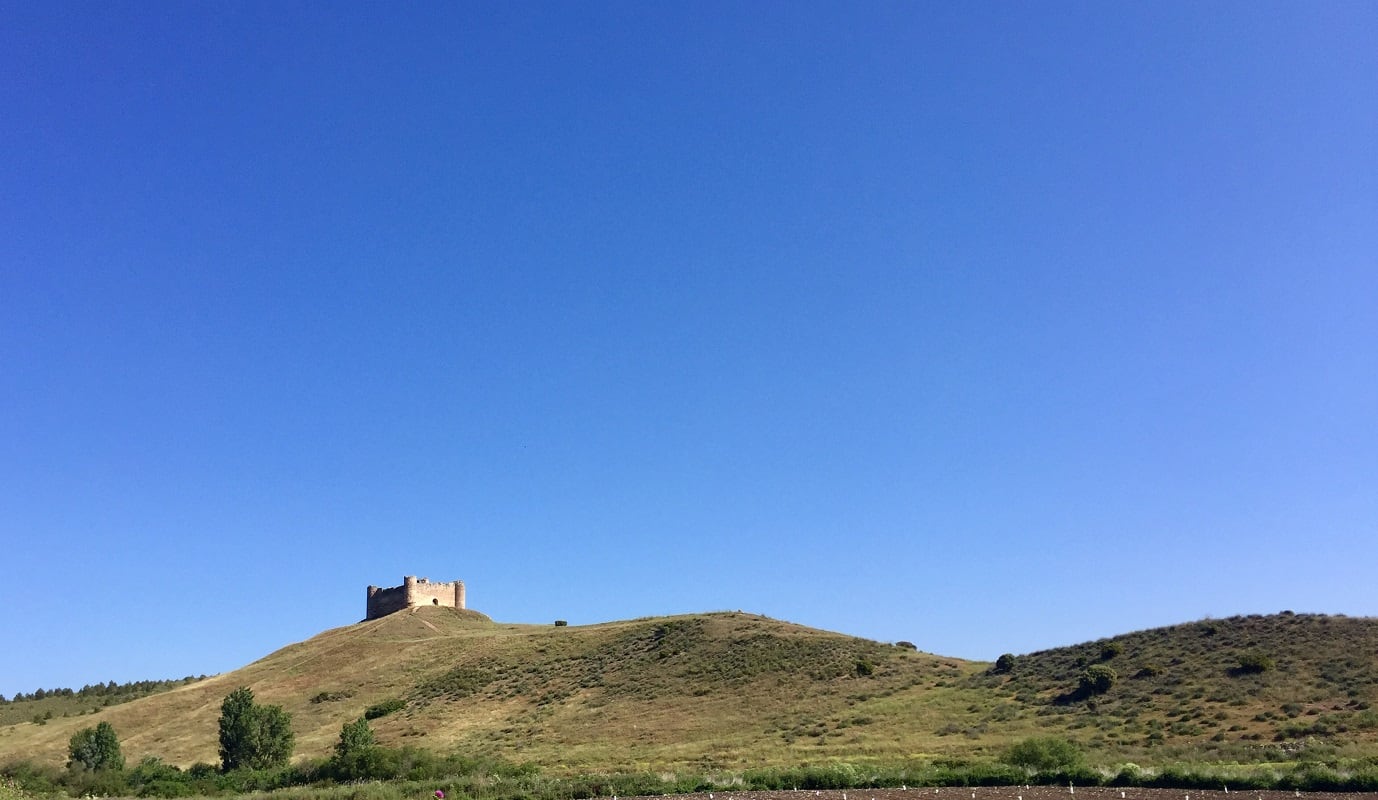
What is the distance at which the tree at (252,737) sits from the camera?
5272cm

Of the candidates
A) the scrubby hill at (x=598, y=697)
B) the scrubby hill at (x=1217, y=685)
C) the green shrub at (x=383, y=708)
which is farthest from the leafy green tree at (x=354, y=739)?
the scrubby hill at (x=1217, y=685)

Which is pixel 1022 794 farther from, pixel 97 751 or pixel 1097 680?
pixel 97 751

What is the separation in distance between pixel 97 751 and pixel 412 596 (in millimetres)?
68356

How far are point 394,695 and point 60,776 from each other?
34.4 metres

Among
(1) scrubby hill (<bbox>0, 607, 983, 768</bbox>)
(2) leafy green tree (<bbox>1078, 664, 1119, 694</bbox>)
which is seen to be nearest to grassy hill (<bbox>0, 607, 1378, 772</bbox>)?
(1) scrubby hill (<bbox>0, 607, 983, 768</bbox>)

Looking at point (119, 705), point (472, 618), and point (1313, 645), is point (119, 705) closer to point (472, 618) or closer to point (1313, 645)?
point (472, 618)

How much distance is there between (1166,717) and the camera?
4419cm

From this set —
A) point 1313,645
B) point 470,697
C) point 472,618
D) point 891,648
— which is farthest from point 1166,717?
point 472,618

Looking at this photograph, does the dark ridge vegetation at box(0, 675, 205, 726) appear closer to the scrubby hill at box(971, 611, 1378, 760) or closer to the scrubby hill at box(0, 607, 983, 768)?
the scrubby hill at box(0, 607, 983, 768)

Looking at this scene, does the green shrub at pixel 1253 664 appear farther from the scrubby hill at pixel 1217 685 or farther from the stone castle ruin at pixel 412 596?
the stone castle ruin at pixel 412 596

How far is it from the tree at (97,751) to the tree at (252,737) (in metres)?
5.25

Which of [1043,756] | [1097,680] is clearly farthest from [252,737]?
[1097,680]

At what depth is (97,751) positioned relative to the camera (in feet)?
174

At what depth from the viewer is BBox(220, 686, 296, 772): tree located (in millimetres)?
52719
